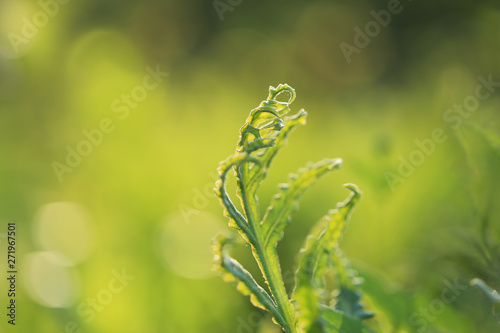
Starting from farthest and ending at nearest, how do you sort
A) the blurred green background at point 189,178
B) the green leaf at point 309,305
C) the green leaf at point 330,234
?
the blurred green background at point 189,178 → the green leaf at point 330,234 → the green leaf at point 309,305

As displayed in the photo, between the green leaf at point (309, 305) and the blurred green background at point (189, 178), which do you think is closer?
A: the green leaf at point (309, 305)

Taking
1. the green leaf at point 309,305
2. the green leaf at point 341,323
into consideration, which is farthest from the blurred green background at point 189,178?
the green leaf at point 309,305

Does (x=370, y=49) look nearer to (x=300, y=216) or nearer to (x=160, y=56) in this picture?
(x=160, y=56)

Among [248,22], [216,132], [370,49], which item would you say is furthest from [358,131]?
[248,22]

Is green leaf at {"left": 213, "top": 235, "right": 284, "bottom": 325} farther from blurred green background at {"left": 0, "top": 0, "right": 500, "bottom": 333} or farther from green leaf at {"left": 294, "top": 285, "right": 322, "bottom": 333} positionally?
blurred green background at {"left": 0, "top": 0, "right": 500, "bottom": 333}

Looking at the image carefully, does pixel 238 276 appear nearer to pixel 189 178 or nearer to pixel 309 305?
pixel 309 305

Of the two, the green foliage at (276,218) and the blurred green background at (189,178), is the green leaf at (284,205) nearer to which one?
the green foliage at (276,218)

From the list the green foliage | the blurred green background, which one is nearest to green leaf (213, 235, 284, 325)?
the green foliage
